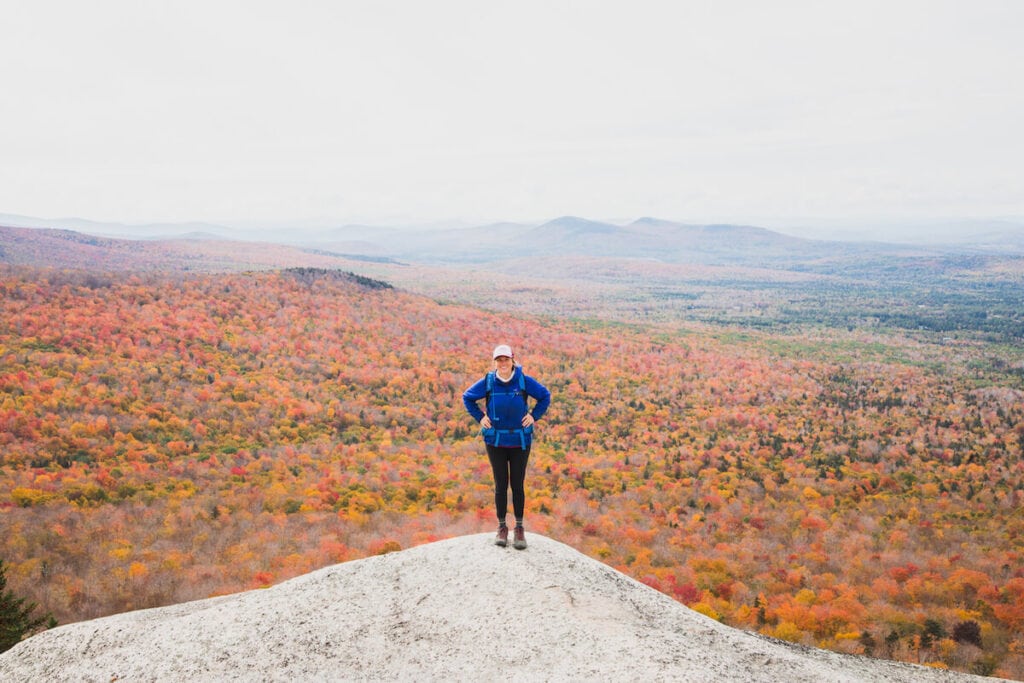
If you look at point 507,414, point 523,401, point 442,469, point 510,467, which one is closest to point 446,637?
point 510,467

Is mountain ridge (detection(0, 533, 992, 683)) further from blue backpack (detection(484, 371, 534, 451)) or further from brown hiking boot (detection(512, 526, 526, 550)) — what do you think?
blue backpack (detection(484, 371, 534, 451))

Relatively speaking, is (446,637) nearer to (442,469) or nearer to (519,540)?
(519,540)

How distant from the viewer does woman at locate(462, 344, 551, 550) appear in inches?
309

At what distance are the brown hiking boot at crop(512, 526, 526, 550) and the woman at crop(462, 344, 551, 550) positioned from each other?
3.13 feet

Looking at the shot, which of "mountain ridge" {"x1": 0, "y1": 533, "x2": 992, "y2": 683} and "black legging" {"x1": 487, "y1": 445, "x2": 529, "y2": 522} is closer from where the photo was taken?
"mountain ridge" {"x1": 0, "y1": 533, "x2": 992, "y2": 683}

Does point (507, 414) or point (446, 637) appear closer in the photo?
point (446, 637)

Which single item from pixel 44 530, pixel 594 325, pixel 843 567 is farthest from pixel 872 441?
pixel 594 325

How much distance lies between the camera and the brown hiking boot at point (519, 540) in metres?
9.02

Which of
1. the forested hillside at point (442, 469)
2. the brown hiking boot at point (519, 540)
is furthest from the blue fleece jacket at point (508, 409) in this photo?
the forested hillside at point (442, 469)

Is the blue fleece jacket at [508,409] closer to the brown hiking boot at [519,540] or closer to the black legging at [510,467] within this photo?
the black legging at [510,467]

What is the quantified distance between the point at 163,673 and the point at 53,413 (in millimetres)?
28656

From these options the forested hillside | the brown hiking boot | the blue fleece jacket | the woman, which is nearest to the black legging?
the woman

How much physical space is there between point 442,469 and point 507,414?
22837 millimetres

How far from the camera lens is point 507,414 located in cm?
784
